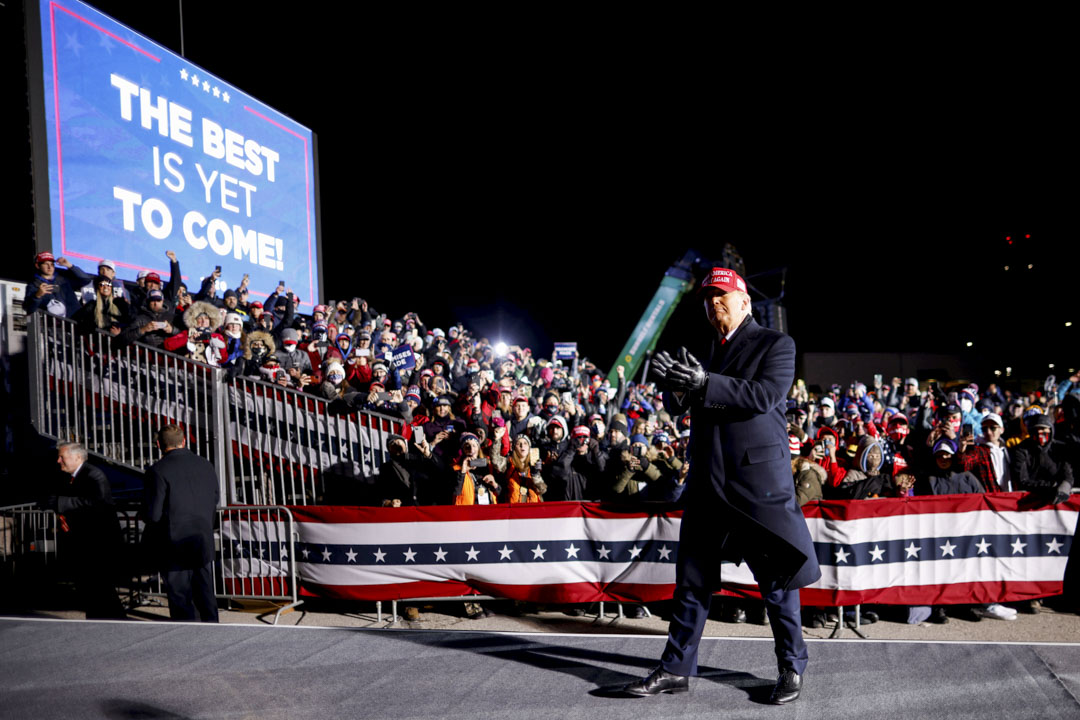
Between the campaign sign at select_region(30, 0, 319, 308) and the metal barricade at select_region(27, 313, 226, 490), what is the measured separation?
287 cm

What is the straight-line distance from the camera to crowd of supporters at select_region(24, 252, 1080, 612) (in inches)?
283

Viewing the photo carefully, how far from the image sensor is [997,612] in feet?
21.0

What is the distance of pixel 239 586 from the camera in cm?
679

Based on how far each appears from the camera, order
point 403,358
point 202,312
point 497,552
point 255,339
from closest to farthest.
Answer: point 497,552, point 255,339, point 202,312, point 403,358

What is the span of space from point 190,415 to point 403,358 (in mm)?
4316

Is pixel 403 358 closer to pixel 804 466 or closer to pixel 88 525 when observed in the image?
pixel 88 525

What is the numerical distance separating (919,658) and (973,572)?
12.7 ft

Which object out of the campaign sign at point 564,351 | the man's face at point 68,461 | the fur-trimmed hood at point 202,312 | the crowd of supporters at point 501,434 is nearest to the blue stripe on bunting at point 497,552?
the crowd of supporters at point 501,434

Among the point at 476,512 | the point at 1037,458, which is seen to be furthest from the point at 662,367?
the point at 1037,458

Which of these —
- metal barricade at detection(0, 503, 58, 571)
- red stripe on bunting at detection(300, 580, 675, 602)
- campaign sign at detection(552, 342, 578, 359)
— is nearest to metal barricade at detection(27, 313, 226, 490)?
metal barricade at detection(0, 503, 58, 571)

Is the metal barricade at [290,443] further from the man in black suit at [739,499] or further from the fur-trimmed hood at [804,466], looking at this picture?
the man in black suit at [739,499]

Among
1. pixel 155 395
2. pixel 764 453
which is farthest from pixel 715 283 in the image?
pixel 155 395

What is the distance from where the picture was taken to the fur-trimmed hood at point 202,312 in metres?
9.09

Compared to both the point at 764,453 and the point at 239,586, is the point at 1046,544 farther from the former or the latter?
the point at 239,586
